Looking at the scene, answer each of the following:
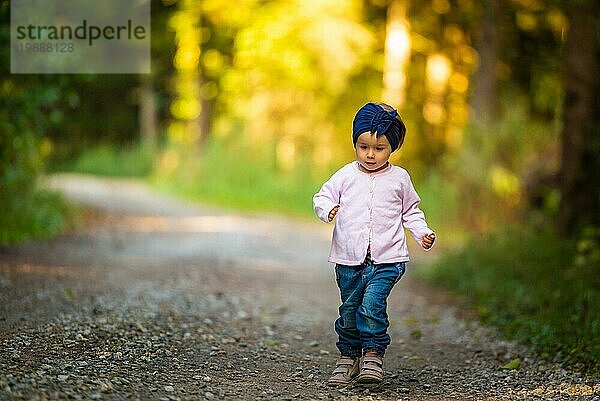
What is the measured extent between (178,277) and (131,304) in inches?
85.8

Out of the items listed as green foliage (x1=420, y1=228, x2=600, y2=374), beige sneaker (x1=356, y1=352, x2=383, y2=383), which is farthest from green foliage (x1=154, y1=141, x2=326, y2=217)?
beige sneaker (x1=356, y1=352, x2=383, y2=383)

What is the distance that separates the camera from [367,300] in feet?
18.7

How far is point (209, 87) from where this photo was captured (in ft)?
108

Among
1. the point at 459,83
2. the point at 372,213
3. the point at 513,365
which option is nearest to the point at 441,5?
the point at 459,83

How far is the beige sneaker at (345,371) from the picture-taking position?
582cm

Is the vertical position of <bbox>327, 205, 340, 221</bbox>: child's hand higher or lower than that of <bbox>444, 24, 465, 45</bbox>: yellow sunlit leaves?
lower

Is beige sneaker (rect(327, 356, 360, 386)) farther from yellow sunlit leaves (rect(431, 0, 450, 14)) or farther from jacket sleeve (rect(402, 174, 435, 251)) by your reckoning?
yellow sunlit leaves (rect(431, 0, 450, 14))

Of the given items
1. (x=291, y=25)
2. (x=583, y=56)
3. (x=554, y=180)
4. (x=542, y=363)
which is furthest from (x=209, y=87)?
(x=542, y=363)

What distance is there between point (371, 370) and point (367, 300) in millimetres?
415

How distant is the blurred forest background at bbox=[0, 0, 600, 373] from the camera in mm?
10602

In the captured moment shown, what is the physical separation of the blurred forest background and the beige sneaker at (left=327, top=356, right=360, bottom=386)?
1615mm

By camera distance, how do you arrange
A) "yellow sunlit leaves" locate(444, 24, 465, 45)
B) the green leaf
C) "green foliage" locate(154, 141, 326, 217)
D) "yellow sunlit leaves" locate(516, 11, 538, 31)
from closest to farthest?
the green leaf < "green foliage" locate(154, 141, 326, 217) < "yellow sunlit leaves" locate(516, 11, 538, 31) < "yellow sunlit leaves" locate(444, 24, 465, 45)

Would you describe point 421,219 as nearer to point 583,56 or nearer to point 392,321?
point 392,321

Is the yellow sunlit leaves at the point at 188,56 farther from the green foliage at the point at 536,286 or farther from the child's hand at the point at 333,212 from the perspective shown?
the child's hand at the point at 333,212
